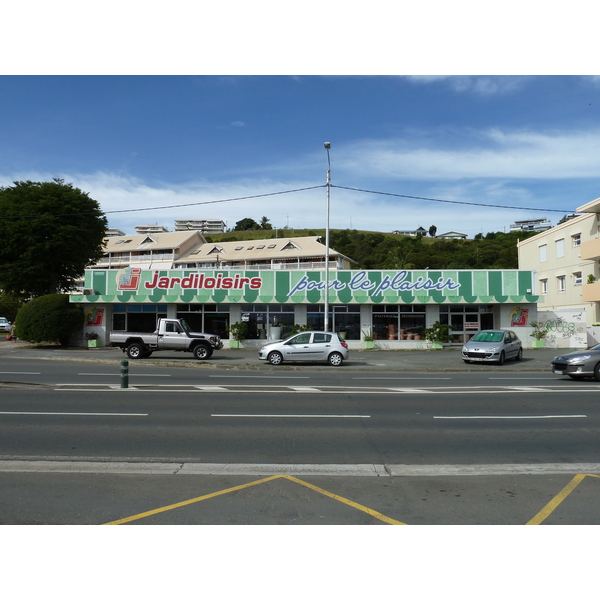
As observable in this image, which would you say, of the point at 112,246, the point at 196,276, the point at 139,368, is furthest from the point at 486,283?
the point at 112,246

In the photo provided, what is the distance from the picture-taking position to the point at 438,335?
32.1 meters

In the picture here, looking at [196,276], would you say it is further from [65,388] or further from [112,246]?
[112,246]

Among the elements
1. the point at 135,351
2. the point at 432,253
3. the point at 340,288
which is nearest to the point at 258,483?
the point at 135,351

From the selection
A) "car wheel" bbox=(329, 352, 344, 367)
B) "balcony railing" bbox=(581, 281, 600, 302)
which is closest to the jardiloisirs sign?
"balcony railing" bbox=(581, 281, 600, 302)

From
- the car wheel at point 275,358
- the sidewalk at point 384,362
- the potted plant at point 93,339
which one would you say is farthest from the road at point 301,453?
the potted plant at point 93,339

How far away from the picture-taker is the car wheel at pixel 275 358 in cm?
2294

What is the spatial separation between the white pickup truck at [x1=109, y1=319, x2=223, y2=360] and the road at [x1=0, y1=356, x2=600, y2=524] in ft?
30.3

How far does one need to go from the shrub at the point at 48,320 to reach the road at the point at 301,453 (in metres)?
19.6

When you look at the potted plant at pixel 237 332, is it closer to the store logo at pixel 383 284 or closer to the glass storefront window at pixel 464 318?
the store logo at pixel 383 284

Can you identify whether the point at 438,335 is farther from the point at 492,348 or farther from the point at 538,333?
the point at 492,348

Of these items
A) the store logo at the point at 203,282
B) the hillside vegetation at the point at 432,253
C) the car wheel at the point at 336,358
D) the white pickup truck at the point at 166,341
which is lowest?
the car wheel at the point at 336,358

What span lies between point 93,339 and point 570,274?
120ft

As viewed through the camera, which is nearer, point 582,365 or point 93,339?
point 582,365

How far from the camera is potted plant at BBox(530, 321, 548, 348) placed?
106 feet
